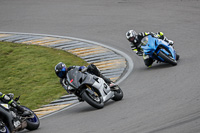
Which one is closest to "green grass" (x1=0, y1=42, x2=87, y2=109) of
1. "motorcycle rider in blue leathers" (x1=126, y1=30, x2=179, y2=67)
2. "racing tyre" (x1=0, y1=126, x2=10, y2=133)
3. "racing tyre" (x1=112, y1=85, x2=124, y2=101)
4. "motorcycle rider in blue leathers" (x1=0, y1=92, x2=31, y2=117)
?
"motorcycle rider in blue leathers" (x1=126, y1=30, x2=179, y2=67)

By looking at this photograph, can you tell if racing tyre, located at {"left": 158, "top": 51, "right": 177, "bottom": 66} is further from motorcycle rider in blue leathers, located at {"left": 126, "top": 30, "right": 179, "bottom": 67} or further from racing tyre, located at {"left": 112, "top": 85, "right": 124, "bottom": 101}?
racing tyre, located at {"left": 112, "top": 85, "right": 124, "bottom": 101}

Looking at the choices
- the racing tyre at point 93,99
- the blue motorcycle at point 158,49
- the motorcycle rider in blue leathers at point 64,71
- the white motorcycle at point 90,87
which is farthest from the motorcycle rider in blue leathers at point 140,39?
the racing tyre at point 93,99

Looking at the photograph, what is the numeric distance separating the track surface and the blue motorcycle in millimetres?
327

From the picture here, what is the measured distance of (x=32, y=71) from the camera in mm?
15422

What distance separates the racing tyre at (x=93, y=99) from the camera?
1012 cm

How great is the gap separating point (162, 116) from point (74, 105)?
3.90 metres

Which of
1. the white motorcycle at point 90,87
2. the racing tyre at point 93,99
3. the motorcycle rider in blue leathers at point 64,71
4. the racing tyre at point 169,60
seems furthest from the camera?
the racing tyre at point 169,60

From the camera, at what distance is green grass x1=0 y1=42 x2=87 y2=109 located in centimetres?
1321

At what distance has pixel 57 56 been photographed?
1645cm

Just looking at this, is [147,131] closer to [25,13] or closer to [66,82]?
[66,82]

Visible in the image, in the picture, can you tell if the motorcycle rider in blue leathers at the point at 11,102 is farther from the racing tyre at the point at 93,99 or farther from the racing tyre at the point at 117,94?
the racing tyre at the point at 117,94

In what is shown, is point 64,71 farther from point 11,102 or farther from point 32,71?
point 32,71

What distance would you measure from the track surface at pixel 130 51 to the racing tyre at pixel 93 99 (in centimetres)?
17

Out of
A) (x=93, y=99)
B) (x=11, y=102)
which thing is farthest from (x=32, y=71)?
(x=11, y=102)
